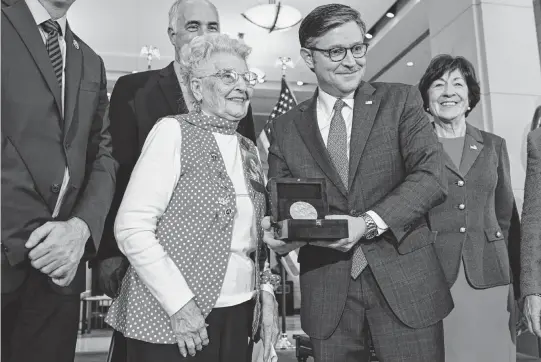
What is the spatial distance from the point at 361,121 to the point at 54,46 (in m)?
0.94

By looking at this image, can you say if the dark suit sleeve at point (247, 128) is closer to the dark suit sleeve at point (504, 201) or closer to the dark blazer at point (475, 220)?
the dark blazer at point (475, 220)

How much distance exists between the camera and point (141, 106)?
2.23m

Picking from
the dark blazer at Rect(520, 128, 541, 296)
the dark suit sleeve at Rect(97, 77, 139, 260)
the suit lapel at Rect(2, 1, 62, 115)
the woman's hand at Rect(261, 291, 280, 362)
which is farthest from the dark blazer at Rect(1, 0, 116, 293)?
the dark blazer at Rect(520, 128, 541, 296)

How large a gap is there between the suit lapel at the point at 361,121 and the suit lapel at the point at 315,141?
5 cm

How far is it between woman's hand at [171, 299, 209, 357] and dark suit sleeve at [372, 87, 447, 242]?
1.95 ft

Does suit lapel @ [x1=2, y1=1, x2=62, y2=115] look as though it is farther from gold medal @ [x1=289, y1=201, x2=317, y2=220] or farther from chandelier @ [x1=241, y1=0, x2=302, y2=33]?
chandelier @ [x1=241, y1=0, x2=302, y2=33]

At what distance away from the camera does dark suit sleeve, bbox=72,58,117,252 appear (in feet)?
4.98

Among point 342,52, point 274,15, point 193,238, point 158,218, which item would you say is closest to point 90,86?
point 158,218

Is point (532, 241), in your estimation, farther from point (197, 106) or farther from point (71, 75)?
point (71, 75)

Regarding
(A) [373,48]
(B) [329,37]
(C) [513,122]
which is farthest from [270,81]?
(B) [329,37]

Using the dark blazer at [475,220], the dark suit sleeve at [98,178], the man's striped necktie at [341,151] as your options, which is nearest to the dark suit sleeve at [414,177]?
the man's striped necktie at [341,151]

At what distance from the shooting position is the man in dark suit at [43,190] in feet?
4.47

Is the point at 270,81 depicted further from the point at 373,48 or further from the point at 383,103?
the point at 383,103

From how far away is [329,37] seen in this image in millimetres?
1777
